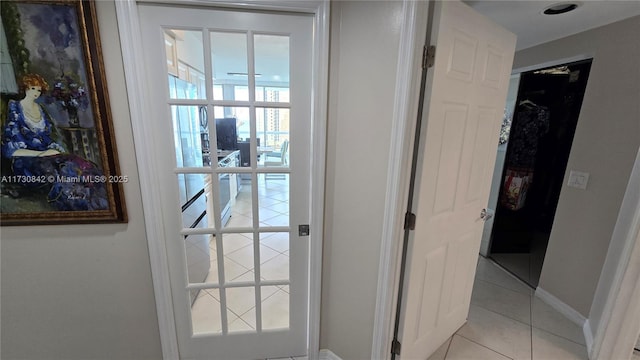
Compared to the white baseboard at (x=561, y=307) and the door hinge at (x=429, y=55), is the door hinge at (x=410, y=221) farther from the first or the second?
the white baseboard at (x=561, y=307)

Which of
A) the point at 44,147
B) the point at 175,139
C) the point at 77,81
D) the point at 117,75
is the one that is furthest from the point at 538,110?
the point at 44,147

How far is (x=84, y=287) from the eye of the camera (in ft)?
4.53

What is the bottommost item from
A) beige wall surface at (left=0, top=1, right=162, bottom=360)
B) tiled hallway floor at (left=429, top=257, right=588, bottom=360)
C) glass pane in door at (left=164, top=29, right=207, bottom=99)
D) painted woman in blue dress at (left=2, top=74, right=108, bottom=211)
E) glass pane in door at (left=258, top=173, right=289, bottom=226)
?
tiled hallway floor at (left=429, top=257, right=588, bottom=360)

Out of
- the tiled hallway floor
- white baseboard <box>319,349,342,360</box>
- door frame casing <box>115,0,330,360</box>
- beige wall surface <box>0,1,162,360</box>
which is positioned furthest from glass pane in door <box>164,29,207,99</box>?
the tiled hallway floor

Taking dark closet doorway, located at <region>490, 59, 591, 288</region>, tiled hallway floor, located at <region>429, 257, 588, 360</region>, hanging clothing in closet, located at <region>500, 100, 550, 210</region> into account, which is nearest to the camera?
tiled hallway floor, located at <region>429, 257, 588, 360</region>

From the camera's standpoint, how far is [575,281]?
79.5 inches

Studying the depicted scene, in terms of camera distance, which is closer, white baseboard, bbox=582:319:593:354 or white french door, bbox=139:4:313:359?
white french door, bbox=139:4:313:359

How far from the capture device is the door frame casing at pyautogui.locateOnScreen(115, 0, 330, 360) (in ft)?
3.72

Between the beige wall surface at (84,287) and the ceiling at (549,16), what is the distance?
2066mm

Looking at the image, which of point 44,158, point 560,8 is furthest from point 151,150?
point 560,8

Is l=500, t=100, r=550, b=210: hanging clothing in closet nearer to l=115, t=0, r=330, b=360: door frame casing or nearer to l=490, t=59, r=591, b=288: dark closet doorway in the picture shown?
l=490, t=59, r=591, b=288: dark closet doorway

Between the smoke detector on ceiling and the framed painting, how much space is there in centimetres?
238

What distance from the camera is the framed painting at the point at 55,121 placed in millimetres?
1076

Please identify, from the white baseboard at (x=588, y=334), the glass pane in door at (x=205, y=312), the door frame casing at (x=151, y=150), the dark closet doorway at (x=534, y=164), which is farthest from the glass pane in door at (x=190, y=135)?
the dark closet doorway at (x=534, y=164)
